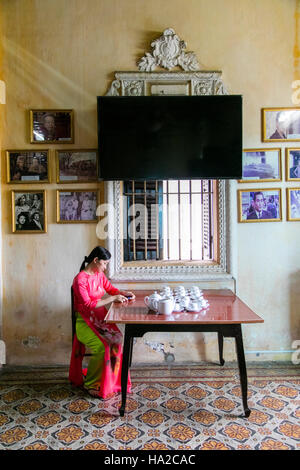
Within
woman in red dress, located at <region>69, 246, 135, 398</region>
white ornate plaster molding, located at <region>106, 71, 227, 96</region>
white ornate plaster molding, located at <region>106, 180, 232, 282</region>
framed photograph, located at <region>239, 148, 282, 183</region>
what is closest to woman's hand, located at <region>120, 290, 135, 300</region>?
woman in red dress, located at <region>69, 246, 135, 398</region>

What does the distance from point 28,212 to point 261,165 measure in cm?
234

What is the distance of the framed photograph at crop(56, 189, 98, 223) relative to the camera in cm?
341

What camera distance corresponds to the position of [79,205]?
3.41m

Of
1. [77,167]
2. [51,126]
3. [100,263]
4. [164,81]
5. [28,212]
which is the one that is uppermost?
[164,81]

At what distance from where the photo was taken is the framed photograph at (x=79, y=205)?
3406 millimetres

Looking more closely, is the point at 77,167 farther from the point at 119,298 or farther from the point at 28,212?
the point at 119,298

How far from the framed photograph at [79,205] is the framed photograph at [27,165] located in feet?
0.81

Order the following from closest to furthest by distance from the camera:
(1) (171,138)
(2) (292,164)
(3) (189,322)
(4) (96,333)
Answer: (3) (189,322), (4) (96,333), (1) (171,138), (2) (292,164)

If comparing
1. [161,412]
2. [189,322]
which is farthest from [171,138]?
[161,412]

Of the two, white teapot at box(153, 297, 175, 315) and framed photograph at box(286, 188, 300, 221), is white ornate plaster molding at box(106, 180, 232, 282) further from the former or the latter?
white teapot at box(153, 297, 175, 315)

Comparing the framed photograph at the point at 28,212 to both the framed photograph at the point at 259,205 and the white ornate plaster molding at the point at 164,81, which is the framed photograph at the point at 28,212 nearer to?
the white ornate plaster molding at the point at 164,81

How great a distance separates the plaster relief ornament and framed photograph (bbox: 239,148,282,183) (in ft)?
3.29

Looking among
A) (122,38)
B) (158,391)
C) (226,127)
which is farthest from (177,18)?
(158,391)

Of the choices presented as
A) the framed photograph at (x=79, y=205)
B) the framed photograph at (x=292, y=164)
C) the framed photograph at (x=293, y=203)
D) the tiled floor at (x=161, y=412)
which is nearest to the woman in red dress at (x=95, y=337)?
the tiled floor at (x=161, y=412)
